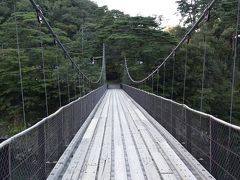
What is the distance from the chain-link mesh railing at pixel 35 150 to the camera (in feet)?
8.28

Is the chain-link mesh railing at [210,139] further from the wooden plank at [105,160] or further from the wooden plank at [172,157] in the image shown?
the wooden plank at [105,160]

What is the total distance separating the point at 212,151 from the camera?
12.2ft

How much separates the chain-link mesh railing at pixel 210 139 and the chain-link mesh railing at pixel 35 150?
1.54 metres

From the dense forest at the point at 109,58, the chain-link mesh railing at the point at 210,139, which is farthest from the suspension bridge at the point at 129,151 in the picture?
the dense forest at the point at 109,58

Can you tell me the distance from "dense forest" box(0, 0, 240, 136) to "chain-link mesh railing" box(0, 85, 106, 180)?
9.77 meters

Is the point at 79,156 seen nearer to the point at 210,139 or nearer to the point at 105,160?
the point at 105,160

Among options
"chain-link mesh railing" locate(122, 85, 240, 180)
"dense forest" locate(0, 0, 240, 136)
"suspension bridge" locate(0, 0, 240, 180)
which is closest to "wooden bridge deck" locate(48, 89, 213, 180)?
"suspension bridge" locate(0, 0, 240, 180)

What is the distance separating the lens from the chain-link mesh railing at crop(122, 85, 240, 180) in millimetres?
3088

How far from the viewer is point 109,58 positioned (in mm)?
39875

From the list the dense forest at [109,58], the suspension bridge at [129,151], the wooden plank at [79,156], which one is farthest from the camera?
the dense forest at [109,58]

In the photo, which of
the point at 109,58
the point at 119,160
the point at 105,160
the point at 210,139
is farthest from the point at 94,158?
the point at 109,58

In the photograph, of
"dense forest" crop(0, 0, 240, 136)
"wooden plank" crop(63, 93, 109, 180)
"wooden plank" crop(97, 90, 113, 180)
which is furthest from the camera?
"dense forest" crop(0, 0, 240, 136)

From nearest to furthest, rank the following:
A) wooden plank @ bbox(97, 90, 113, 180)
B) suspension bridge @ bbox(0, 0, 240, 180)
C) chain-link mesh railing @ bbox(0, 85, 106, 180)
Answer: chain-link mesh railing @ bbox(0, 85, 106, 180) → suspension bridge @ bbox(0, 0, 240, 180) → wooden plank @ bbox(97, 90, 113, 180)

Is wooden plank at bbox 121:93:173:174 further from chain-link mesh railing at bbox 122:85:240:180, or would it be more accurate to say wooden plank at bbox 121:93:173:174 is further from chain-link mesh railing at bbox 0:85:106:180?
chain-link mesh railing at bbox 0:85:106:180
